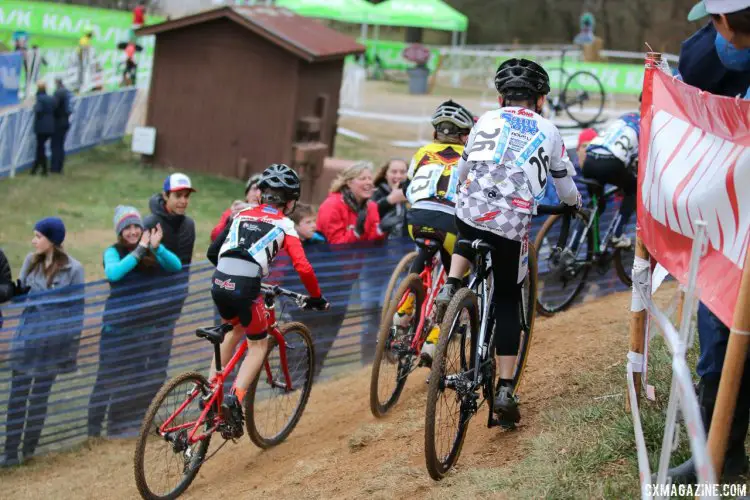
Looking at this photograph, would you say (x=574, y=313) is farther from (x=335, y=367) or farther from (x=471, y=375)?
(x=471, y=375)

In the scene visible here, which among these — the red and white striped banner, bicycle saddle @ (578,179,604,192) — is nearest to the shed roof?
bicycle saddle @ (578,179,604,192)

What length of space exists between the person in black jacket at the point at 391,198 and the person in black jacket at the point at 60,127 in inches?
419

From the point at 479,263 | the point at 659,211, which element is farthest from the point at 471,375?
the point at 659,211

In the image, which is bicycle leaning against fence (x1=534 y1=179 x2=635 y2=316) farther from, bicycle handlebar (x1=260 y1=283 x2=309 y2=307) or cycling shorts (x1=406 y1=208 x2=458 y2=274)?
bicycle handlebar (x1=260 y1=283 x2=309 y2=307)

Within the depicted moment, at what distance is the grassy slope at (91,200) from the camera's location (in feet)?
48.5

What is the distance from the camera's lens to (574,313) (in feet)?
29.5

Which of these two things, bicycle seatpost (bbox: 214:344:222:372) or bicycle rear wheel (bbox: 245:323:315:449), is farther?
bicycle rear wheel (bbox: 245:323:315:449)

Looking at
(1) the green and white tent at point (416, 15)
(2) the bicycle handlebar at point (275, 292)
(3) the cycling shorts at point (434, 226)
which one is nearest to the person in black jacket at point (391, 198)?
(3) the cycling shorts at point (434, 226)

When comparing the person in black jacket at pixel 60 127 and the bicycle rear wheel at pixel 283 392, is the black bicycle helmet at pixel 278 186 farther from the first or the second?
the person in black jacket at pixel 60 127

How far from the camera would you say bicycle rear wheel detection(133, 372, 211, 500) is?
6.06 meters

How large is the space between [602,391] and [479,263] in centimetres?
117

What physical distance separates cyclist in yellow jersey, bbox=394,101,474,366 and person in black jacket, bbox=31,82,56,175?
12.9 meters

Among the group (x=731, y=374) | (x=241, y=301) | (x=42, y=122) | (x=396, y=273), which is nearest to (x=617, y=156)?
(x=396, y=273)

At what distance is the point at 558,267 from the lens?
903 cm
